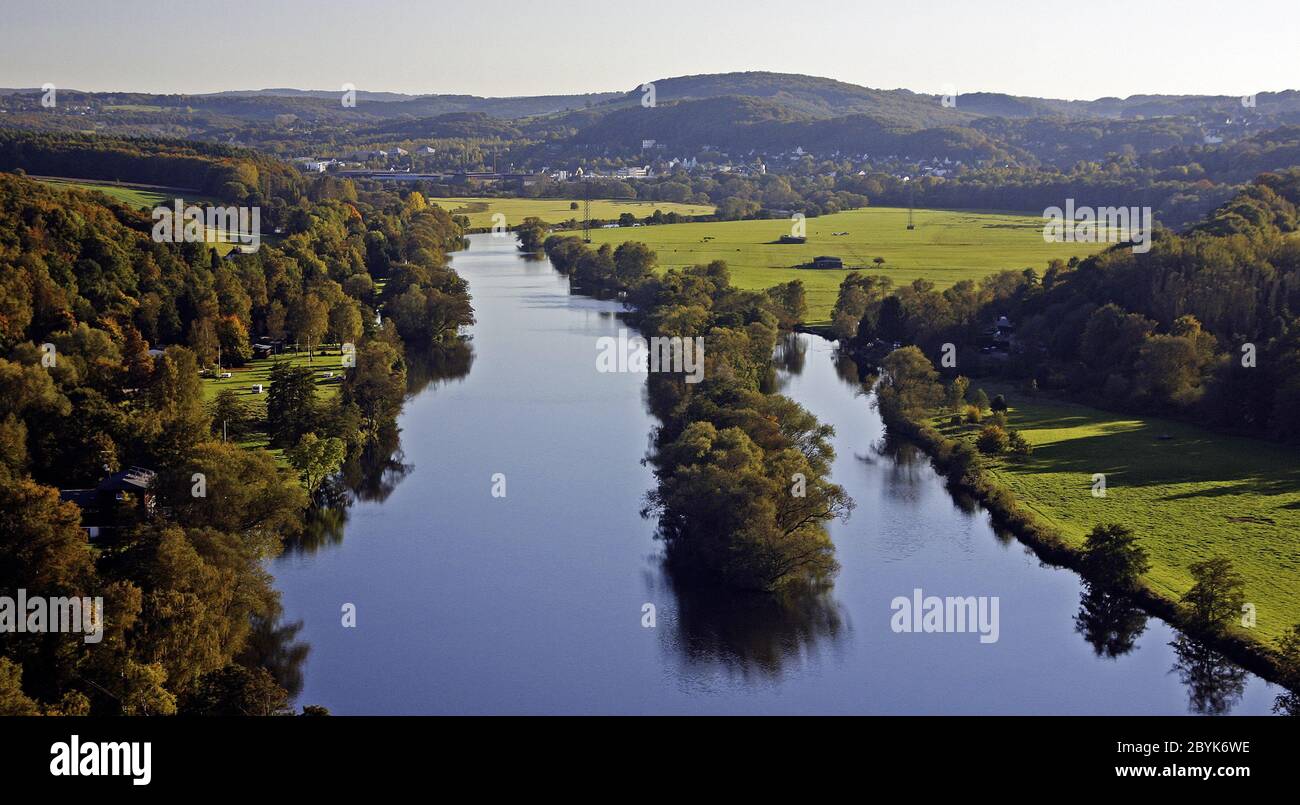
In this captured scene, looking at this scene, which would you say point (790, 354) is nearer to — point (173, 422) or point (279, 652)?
point (173, 422)

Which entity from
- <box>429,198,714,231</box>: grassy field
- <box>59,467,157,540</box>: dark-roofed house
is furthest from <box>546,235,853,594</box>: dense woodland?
<box>429,198,714,231</box>: grassy field

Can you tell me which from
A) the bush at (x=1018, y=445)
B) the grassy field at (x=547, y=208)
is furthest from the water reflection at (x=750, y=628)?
the grassy field at (x=547, y=208)

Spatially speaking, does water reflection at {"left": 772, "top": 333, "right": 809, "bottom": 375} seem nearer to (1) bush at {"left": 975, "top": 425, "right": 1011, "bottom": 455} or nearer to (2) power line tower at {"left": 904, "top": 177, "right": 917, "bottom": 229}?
(1) bush at {"left": 975, "top": 425, "right": 1011, "bottom": 455}

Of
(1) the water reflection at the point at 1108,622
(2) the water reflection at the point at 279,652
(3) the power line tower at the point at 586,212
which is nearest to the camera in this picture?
(2) the water reflection at the point at 279,652

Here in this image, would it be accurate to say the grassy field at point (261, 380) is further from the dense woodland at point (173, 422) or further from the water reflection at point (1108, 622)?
the water reflection at point (1108, 622)
